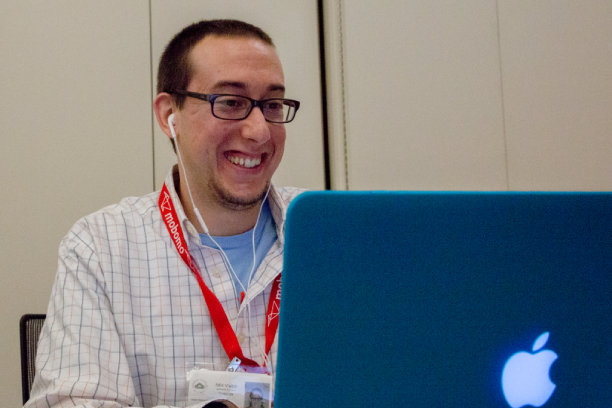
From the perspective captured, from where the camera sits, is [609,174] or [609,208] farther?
[609,174]

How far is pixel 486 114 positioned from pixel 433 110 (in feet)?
0.83

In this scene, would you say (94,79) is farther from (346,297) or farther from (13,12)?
(346,297)

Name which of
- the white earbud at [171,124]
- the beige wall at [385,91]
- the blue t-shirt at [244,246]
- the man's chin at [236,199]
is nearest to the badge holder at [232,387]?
the blue t-shirt at [244,246]

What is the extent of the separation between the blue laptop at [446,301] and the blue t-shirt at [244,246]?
86 centimetres

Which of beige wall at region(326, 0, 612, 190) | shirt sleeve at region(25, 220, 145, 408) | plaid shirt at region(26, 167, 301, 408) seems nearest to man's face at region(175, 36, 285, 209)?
plaid shirt at region(26, 167, 301, 408)

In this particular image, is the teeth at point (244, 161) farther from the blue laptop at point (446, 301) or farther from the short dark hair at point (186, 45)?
the blue laptop at point (446, 301)

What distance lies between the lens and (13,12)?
2096 mm

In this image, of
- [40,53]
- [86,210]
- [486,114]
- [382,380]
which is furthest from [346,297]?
[486,114]

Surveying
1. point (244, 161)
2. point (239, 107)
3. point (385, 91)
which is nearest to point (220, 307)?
point (244, 161)

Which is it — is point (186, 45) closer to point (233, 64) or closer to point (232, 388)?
point (233, 64)

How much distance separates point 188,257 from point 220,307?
0.48 ft

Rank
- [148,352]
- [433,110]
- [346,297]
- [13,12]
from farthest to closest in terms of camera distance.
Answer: [433,110]
[13,12]
[148,352]
[346,297]

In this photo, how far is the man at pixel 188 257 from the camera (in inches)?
44.6

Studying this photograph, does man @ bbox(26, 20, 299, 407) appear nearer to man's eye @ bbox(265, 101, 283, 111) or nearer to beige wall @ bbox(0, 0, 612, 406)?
man's eye @ bbox(265, 101, 283, 111)
